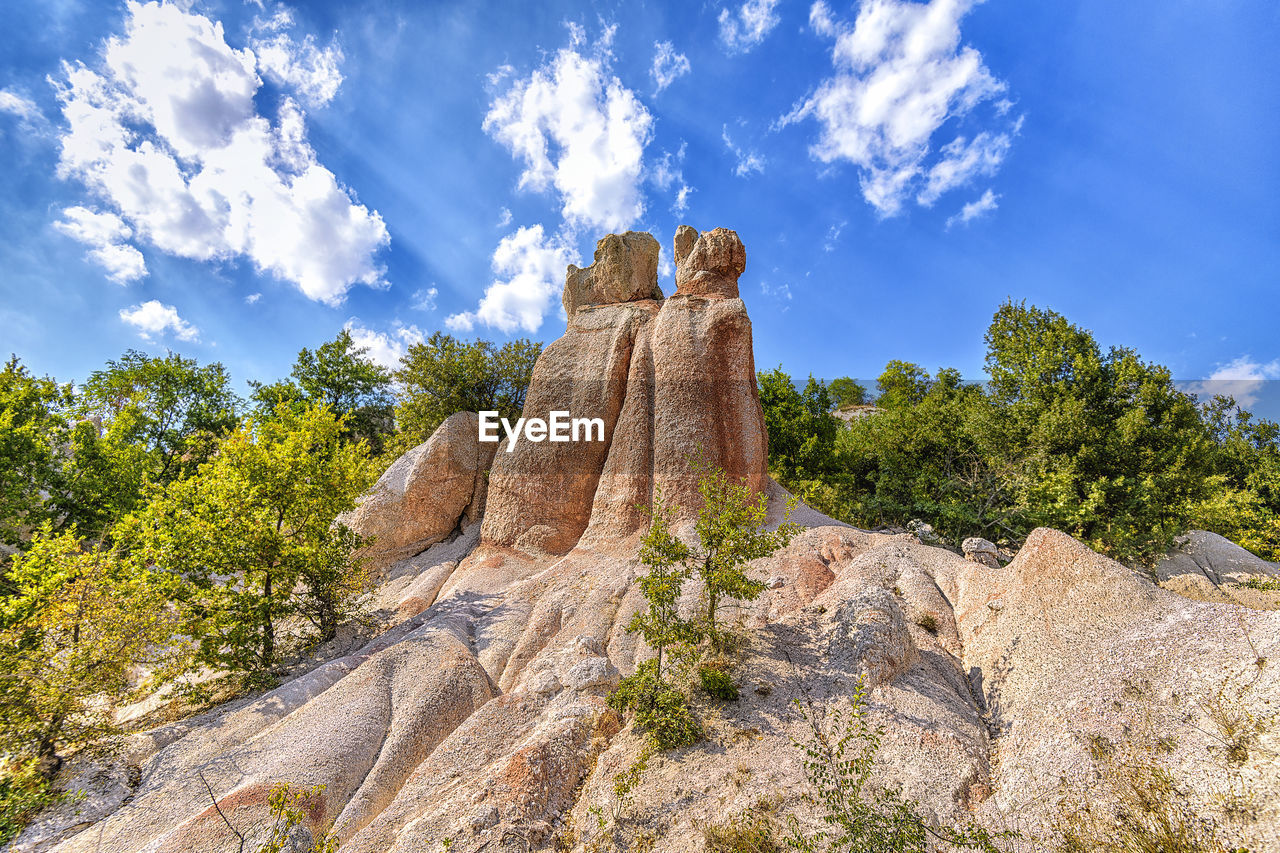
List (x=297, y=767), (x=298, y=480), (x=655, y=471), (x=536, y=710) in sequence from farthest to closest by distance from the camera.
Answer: (x=655, y=471) < (x=298, y=480) < (x=536, y=710) < (x=297, y=767)

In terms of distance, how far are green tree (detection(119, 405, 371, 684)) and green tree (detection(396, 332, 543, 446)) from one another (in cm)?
1149

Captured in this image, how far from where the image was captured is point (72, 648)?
9109mm

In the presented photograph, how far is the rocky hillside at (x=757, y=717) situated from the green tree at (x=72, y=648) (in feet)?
3.61

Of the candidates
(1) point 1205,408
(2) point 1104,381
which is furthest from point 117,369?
(1) point 1205,408

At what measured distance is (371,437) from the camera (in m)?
34.2

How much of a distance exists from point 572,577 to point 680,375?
738cm

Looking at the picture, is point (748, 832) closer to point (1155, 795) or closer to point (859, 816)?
point (859, 816)

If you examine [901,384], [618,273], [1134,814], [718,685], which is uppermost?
[901,384]

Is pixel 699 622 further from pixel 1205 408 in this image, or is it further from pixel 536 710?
pixel 1205 408

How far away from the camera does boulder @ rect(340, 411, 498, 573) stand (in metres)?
19.8

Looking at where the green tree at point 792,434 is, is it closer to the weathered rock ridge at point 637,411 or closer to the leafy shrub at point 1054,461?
the leafy shrub at point 1054,461

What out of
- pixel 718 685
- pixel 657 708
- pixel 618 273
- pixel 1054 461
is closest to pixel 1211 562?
pixel 1054 461

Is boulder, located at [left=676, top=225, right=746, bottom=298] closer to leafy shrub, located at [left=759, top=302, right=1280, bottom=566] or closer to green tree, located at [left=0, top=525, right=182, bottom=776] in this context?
leafy shrub, located at [left=759, top=302, right=1280, bottom=566]

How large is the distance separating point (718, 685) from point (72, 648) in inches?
466
